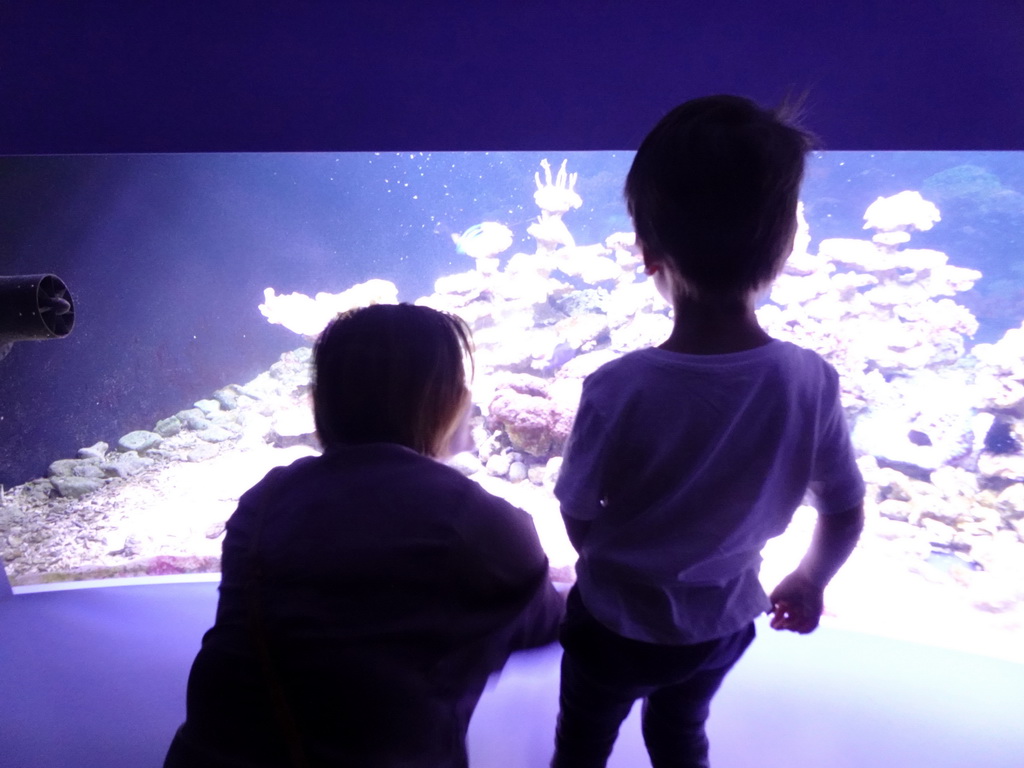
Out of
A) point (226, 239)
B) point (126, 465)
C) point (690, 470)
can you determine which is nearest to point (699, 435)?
point (690, 470)

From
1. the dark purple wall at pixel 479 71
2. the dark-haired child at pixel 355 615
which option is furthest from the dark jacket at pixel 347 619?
the dark purple wall at pixel 479 71

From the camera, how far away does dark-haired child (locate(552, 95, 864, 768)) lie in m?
0.74

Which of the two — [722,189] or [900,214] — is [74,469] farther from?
[900,214]

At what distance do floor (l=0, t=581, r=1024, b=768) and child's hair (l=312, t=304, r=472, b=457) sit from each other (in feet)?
2.00

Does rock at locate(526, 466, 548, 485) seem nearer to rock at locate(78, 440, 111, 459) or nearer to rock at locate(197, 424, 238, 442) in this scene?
rock at locate(197, 424, 238, 442)

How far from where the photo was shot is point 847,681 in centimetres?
150

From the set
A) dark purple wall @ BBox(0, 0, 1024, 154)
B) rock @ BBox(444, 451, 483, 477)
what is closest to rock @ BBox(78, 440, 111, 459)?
rock @ BBox(444, 451, 483, 477)

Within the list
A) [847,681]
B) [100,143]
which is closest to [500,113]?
[100,143]

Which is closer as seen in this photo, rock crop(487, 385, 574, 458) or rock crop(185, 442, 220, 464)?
rock crop(487, 385, 574, 458)

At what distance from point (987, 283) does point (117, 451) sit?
9932 millimetres

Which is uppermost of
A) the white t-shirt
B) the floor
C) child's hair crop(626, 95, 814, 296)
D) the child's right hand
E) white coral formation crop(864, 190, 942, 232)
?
white coral formation crop(864, 190, 942, 232)

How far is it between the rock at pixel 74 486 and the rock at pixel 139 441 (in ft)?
1.95

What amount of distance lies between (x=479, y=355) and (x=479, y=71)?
271cm

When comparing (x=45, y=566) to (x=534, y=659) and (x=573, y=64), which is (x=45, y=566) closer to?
(x=534, y=659)
